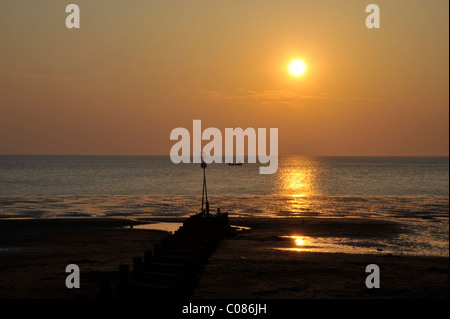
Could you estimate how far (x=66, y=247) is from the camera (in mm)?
35375

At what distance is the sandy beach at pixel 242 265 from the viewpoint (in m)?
23.4

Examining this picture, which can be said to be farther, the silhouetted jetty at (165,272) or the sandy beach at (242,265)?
the sandy beach at (242,265)

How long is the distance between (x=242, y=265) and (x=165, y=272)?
843 centimetres

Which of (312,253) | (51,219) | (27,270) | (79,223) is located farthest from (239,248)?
(51,219)

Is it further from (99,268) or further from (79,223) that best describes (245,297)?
(79,223)

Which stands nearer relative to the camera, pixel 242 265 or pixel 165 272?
pixel 165 272

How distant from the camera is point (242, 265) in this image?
29.3 metres

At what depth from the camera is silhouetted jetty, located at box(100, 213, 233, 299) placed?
18500 mm

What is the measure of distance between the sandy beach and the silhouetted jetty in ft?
5.22

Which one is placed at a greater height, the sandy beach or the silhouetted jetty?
the silhouetted jetty

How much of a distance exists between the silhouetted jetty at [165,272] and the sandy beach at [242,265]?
5.22ft

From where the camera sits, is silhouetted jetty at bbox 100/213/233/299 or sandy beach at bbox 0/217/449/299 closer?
silhouetted jetty at bbox 100/213/233/299
